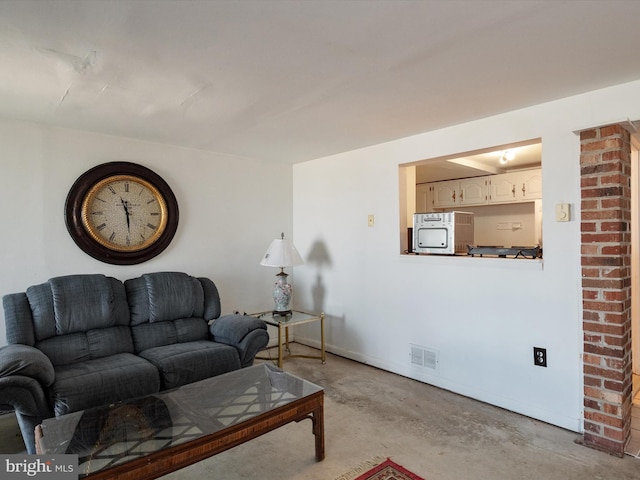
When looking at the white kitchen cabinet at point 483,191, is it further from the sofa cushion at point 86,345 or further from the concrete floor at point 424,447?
the sofa cushion at point 86,345

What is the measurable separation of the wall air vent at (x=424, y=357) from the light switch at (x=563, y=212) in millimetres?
1406

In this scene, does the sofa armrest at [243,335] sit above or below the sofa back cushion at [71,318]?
below

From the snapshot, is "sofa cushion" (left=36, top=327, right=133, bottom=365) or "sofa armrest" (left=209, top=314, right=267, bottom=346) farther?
"sofa armrest" (left=209, top=314, right=267, bottom=346)

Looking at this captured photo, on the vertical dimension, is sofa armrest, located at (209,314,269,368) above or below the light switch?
below

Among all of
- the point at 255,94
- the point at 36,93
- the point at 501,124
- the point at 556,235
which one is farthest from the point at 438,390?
the point at 36,93

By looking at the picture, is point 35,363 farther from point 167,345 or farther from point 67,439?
point 167,345

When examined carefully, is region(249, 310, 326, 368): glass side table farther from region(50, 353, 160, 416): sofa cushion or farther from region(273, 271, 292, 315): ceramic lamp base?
region(50, 353, 160, 416): sofa cushion

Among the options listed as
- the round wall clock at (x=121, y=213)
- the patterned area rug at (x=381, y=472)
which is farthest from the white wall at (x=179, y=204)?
the patterned area rug at (x=381, y=472)

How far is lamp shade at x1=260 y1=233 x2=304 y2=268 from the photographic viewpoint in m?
3.69

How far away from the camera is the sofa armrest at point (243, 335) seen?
9.75 ft

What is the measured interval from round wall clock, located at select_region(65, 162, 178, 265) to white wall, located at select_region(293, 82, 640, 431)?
1591 mm

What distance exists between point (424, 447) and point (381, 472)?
1.24 ft

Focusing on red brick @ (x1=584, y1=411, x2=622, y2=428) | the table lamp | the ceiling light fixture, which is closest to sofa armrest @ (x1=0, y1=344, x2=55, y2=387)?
the table lamp

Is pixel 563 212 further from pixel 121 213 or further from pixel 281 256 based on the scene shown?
pixel 121 213
